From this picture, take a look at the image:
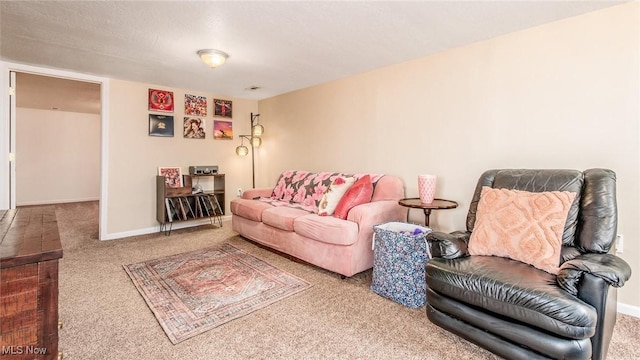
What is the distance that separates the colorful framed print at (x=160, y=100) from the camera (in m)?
4.22

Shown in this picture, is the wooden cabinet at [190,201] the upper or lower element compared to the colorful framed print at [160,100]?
lower

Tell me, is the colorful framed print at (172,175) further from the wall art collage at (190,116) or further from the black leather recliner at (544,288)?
the black leather recliner at (544,288)

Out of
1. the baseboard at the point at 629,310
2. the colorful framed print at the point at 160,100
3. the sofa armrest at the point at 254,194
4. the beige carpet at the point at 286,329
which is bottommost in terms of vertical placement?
the beige carpet at the point at 286,329

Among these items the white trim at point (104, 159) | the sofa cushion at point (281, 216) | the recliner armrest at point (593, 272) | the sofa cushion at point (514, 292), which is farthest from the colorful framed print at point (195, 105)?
the recliner armrest at point (593, 272)

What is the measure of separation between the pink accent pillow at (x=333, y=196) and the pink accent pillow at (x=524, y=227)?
133 cm

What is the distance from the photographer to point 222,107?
491 centimetres

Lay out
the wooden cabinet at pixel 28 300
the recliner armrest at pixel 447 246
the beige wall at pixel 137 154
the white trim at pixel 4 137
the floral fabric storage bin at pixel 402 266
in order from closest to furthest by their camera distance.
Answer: the wooden cabinet at pixel 28 300, the recliner armrest at pixel 447 246, the floral fabric storage bin at pixel 402 266, the white trim at pixel 4 137, the beige wall at pixel 137 154

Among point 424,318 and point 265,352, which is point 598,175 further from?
point 265,352

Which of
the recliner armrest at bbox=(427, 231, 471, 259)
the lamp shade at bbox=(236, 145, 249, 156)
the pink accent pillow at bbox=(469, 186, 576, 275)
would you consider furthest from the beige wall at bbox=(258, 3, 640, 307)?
the lamp shade at bbox=(236, 145, 249, 156)

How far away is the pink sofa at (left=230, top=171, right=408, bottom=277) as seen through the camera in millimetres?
2611

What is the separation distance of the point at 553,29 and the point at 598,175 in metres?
1.17

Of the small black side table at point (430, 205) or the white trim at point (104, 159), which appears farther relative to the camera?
the white trim at point (104, 159)

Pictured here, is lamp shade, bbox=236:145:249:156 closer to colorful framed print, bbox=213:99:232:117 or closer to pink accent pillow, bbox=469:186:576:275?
colorful framed print, bbox=213:99:232:117

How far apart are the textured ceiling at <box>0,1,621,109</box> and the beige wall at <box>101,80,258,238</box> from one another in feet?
2.16
